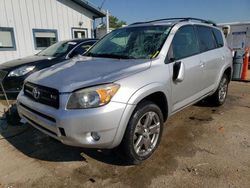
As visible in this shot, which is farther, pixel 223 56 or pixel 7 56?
pixel 7 56

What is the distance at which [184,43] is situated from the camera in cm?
356

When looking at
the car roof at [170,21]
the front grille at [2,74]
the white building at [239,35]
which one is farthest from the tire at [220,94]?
the white building at [239,35]

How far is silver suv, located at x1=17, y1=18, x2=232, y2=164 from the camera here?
2320 mm

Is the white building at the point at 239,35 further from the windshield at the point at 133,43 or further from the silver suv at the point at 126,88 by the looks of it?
the windshield at the point at 133,43

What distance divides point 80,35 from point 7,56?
382 cm

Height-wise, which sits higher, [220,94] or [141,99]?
[141,99]

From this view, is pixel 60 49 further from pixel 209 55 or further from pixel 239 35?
pixel 239 35

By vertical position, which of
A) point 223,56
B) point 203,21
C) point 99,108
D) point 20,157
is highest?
point 203,21

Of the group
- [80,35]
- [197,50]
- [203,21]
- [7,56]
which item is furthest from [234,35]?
[7,56]

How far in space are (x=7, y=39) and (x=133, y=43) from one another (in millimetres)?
7282

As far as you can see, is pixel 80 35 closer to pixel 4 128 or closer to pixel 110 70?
pixel 4 128

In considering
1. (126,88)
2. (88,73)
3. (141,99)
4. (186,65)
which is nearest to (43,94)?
(88,73)

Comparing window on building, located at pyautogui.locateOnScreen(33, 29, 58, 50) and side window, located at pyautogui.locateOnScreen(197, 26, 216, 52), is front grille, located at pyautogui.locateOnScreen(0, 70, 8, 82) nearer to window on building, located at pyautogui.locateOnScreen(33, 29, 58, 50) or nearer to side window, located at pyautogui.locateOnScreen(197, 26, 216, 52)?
side window, located at pyautogui.locateOnScreen(197, 26, 216, 52)

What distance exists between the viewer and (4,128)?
4.10 metres
